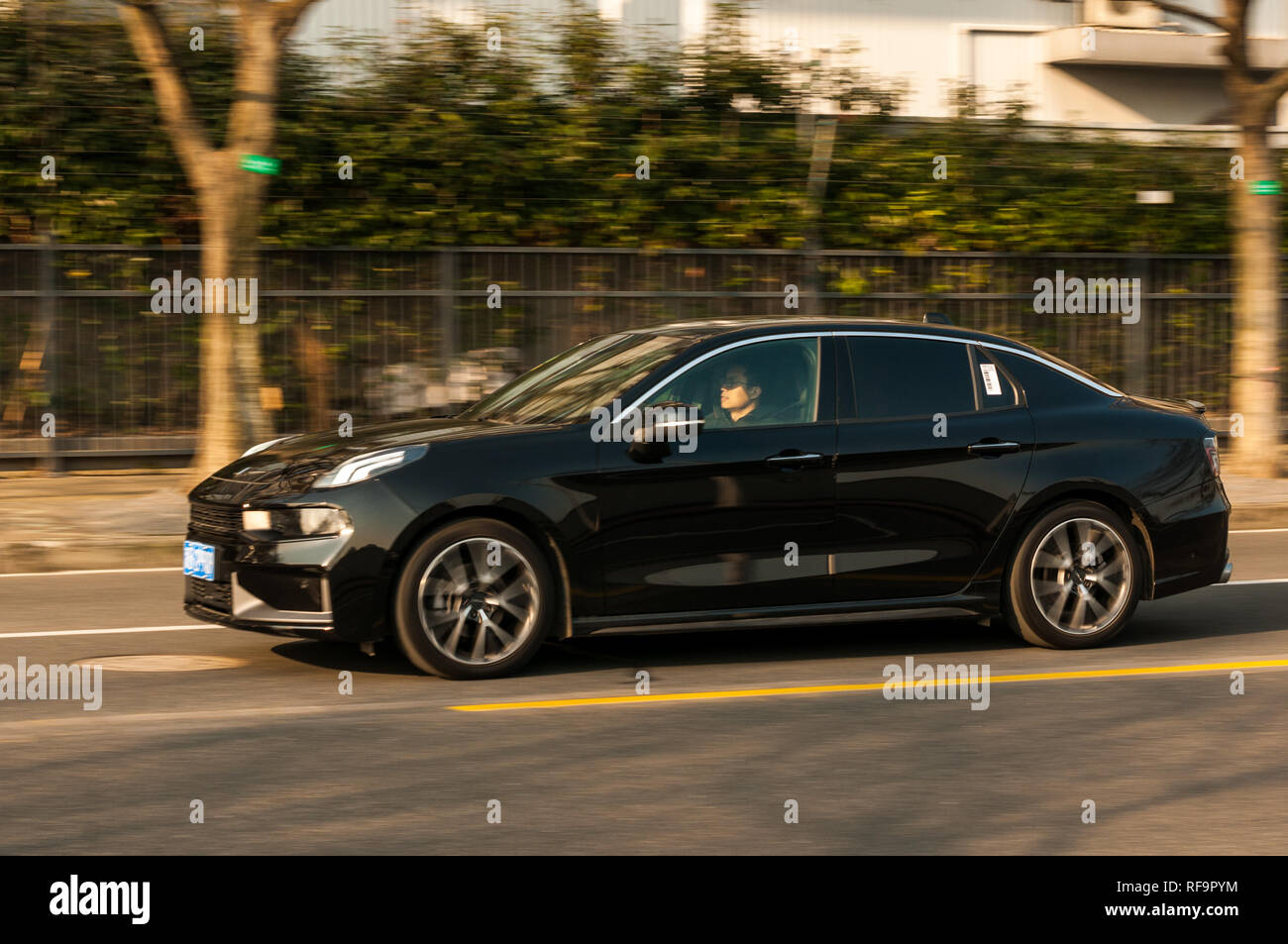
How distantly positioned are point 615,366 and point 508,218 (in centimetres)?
892

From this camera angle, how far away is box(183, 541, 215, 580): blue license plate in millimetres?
7930

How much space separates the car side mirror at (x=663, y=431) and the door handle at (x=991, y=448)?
1407 mm

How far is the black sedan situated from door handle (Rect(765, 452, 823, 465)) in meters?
Result: 0.01

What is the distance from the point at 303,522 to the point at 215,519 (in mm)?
621

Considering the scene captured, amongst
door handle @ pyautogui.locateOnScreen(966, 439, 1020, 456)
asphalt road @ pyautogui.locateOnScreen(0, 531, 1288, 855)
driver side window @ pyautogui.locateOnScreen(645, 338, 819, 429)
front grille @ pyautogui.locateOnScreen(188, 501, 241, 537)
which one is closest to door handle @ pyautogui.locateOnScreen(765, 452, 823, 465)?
driver side window @ pyautogui.locateOnScreen(645, 338, 819, 429)

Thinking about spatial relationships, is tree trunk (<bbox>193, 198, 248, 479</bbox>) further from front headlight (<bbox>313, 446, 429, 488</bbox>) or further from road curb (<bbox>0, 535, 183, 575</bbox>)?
front headlight (<bbox>313, 446, 429, 488</bbox>)

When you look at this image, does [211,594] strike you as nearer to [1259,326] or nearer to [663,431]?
[663,431]

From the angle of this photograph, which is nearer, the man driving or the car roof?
the man driving

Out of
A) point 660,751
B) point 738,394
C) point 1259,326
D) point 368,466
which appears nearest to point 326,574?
point 368,466

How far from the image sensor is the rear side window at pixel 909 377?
8.51 metres

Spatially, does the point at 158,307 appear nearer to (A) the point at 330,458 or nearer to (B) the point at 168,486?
(B) the point at 168,486

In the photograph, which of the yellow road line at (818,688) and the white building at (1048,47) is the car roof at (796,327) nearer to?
the yellow road line at (818,688)

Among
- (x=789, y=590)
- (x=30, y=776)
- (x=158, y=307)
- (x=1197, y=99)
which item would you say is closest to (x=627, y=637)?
(x=789, y=590)

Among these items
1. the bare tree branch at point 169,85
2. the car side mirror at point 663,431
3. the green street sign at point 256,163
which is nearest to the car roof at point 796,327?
the car side mirror at point 663,431
